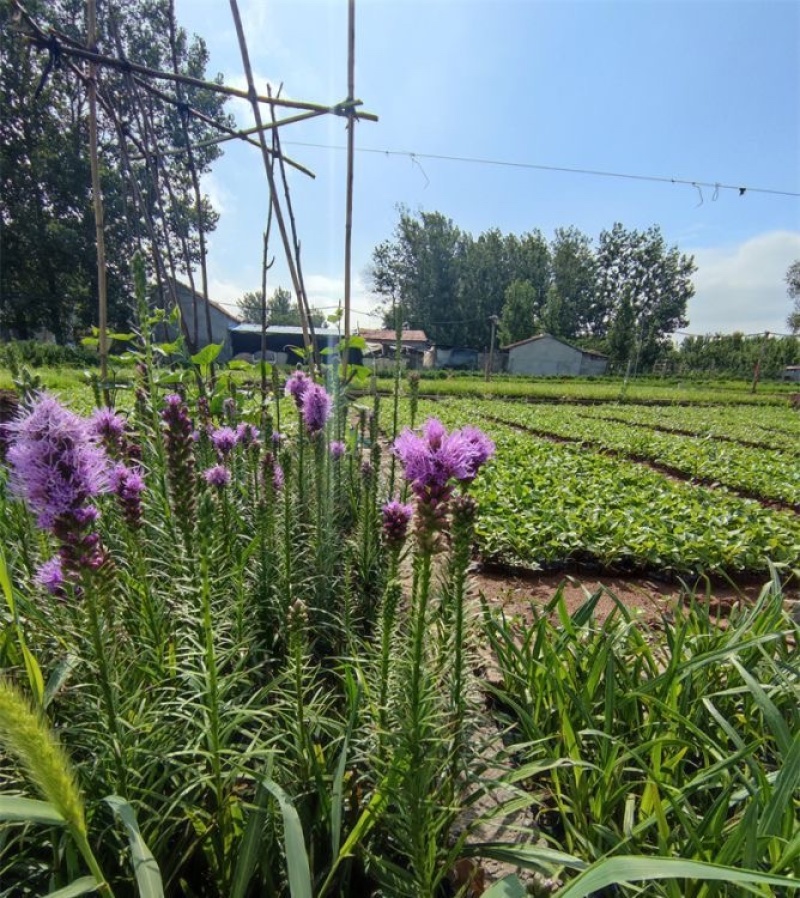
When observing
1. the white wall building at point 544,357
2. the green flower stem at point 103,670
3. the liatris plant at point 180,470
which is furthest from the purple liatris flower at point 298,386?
the white wall building at point 544,357

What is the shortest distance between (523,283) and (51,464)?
192ft

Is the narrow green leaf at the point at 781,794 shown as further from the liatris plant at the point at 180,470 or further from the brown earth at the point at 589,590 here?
the brown earth at the point at 589,590

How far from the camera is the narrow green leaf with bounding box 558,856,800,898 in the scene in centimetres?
69

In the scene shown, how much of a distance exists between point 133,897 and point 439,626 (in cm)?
94

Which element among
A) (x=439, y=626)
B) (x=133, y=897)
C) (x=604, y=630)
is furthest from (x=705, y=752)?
(x=133, y=897)

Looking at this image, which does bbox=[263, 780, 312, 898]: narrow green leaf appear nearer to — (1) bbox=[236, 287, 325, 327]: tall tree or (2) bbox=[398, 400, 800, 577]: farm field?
(2) bbox=[398, 400, 800, 577]: farm field

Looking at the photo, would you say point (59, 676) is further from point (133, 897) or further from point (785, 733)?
point (785, 733)

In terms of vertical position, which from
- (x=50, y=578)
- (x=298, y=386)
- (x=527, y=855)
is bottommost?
(x=527, y=855)

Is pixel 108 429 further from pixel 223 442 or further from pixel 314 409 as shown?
pixel 314 409

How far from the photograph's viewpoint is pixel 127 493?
1.42 metres

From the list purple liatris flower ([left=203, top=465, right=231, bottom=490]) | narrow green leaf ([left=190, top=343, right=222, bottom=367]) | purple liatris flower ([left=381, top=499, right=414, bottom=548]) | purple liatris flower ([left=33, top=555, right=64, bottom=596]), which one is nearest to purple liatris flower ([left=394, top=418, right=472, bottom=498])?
purple liatris flower ([left=381, top=499, right=414, bottom=548])

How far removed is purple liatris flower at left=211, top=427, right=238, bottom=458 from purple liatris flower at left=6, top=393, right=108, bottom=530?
5.02 ft

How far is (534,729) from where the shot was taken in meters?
1.48

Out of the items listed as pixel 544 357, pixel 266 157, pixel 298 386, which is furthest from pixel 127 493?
pixel 544 357
